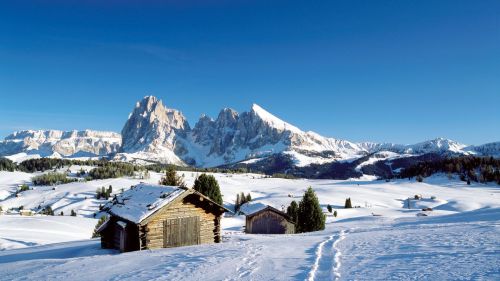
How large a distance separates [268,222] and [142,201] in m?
27.4

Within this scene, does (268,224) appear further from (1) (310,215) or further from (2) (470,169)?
(2) (470,169)

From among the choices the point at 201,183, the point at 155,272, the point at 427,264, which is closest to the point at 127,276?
the point at 155,272

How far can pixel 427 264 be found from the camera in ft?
48.9

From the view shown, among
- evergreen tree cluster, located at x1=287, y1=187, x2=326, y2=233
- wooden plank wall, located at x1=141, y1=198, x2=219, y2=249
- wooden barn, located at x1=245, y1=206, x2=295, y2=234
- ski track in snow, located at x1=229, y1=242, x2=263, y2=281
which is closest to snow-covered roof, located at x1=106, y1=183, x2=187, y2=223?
wooden plank wall, located at x1=141, y1=198, x2=219, y2=249

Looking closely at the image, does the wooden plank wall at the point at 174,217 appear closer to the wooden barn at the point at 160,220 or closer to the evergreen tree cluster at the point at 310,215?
the wooden barn at the point at 160,220

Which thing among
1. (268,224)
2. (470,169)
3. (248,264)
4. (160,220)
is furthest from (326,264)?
(470,169)

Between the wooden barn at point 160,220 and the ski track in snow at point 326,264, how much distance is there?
45.2ft

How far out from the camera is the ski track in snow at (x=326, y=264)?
1413cm

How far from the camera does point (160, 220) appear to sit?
30922 millimetres

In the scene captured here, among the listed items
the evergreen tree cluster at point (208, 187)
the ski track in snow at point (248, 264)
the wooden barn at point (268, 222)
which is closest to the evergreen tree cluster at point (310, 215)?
the wooden barn at point (268, 222)

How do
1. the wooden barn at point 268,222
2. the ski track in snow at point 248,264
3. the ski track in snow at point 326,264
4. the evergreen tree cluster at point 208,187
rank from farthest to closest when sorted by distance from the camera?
the evergreen tree cluster at point 208,187 < the wooden barn at point 268,222 < the ski track in snow at point 248,264 < the ski track in snow at point 326,264

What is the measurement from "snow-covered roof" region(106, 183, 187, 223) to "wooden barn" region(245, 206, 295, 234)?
→ 76.7ft

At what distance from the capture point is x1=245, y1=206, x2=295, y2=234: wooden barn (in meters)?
56.0

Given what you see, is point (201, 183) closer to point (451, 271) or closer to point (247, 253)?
point (247, 253)
